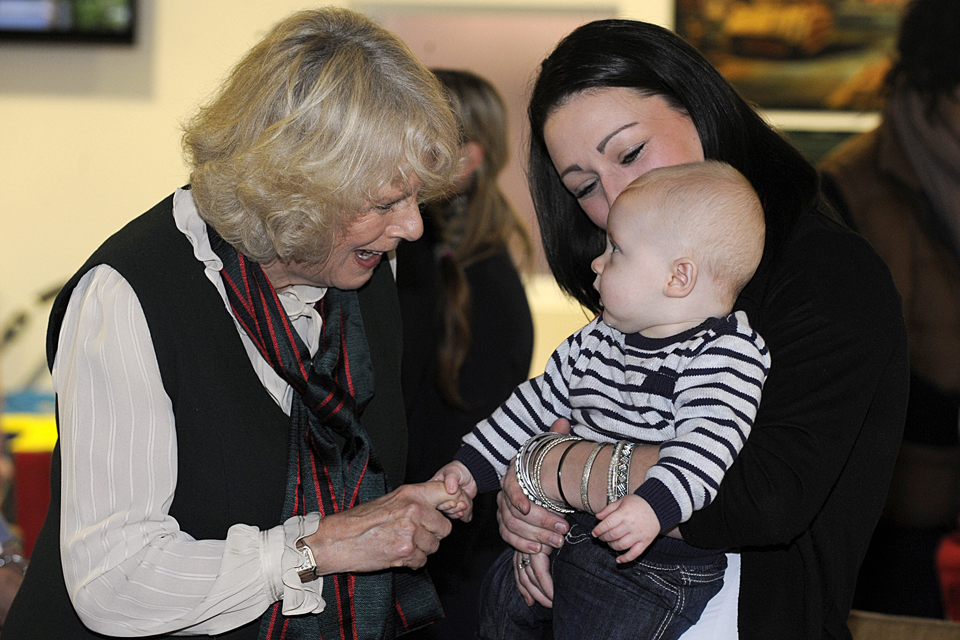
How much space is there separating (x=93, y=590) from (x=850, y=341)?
1202mm

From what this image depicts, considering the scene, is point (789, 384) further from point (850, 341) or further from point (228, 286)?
point (228, 286)

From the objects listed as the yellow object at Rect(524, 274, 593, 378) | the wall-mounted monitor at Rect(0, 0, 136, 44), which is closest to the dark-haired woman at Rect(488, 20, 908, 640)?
the yellow object at Rect(524, 274, 593, 378)

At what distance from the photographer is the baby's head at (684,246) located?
1360 millimetres

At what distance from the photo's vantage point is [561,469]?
4.68 ft

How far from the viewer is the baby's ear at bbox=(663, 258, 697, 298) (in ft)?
4.48

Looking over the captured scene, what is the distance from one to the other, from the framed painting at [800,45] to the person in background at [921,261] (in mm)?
111

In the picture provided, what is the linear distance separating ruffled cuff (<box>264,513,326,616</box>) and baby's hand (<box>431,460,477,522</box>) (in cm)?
24

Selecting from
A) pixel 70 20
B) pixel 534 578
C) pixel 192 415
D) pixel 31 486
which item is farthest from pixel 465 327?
pixel 70 20

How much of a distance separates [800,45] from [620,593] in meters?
3.75

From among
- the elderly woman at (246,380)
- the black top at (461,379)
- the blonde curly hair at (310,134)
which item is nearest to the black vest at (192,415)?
the elderly woman at (246,380)

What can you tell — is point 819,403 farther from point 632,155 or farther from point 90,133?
point 90,133

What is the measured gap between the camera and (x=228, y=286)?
4.96ft

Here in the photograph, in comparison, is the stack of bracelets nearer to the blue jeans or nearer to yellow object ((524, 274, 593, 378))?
the blue jeans

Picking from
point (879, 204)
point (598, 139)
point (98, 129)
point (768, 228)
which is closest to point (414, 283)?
point (598, 139)
